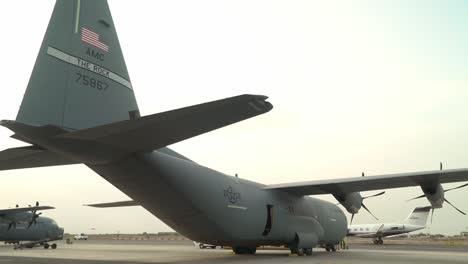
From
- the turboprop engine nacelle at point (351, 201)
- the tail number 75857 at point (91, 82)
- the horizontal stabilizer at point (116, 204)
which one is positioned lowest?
the horizontal stabilizer at point (116, 204)

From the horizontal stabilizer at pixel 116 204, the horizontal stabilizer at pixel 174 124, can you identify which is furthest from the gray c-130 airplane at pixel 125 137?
the horizontal stabilizer at pixel 116 204

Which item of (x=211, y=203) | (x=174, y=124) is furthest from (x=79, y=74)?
(x=211, y=203)

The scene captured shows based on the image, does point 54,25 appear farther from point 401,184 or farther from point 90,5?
point 401,184

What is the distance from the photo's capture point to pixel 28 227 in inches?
Result: 1323

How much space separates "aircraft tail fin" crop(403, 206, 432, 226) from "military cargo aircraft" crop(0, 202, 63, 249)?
40.9 m

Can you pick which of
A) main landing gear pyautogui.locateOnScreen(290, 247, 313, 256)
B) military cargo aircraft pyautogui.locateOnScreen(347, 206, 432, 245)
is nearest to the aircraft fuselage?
main landing gear pyautogui.locateOnScreen(290, 247, 313, 256)

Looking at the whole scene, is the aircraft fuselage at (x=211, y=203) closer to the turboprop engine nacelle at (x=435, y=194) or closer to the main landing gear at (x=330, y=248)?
the main landing gear at (x=330, y=248)

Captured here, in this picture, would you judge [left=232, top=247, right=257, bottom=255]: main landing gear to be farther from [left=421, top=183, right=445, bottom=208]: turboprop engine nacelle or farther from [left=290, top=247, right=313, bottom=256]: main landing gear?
[left=421, top=183, right=445, bottom=208]: turboprop engine nacelle

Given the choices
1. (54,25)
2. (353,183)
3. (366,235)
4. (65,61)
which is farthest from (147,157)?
(366,235)

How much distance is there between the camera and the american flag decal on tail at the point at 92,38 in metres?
10.9

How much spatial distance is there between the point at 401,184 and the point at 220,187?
28.4 feet

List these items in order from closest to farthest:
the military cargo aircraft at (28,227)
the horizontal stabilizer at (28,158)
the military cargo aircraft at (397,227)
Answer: the horizontal stabilizer at (28,158) → the military cargo aircraft at (28,227) → the military cargo aircraft at (397,227)

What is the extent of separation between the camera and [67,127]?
33.8ft

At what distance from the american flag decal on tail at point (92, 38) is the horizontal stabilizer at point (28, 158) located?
118 inches
